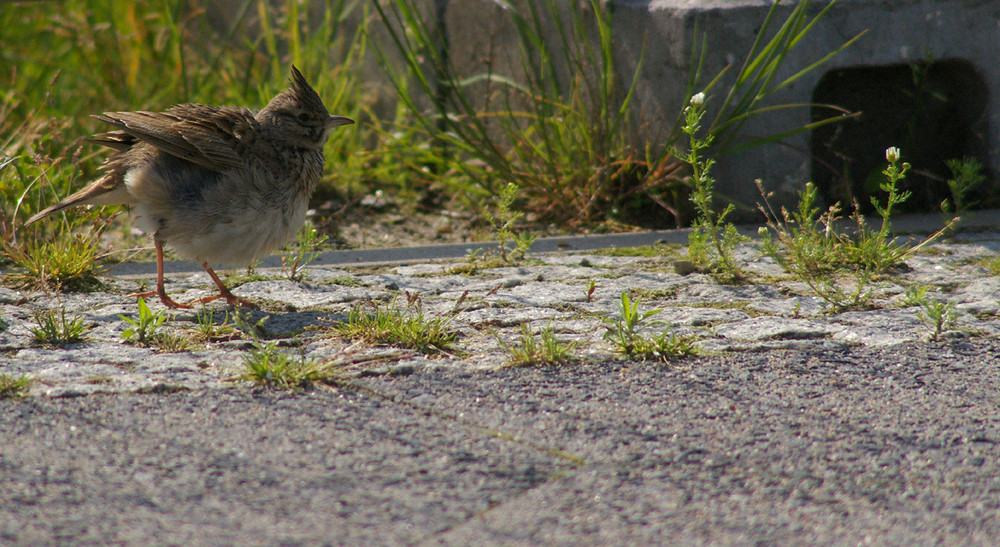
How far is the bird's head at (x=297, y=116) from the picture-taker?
428 cm

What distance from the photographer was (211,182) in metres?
4.04

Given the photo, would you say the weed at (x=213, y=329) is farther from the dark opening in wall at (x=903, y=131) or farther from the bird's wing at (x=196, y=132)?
the dark opening in wall at (x=903, y=131)

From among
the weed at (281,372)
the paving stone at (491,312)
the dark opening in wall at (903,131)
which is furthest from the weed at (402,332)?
the dark opening in wall at (903,131)

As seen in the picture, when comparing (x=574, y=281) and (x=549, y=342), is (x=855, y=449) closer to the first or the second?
(x=549, y=342)

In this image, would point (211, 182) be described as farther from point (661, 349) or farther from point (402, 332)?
point (661, 349)

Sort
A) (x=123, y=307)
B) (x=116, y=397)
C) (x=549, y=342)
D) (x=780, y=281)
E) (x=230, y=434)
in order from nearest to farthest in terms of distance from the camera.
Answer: (x=230, y=434) < (x=116, y=397) < (x=549, y=342) < (x=123, y=307) < (x=780, y=281)

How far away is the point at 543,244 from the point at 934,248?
1904 millimetres

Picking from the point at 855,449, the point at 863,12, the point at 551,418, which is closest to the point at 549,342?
the point at 551,418

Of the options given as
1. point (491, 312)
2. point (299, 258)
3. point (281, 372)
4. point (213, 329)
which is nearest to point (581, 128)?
point (299, 258)

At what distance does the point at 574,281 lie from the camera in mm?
4344

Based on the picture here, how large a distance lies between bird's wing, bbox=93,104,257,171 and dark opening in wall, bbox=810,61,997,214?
3161mm

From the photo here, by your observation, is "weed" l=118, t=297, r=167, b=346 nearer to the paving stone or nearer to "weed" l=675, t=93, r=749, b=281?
the paving stone

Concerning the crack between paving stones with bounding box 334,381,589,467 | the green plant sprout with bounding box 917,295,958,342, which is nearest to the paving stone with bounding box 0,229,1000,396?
the green plant sprout with bounding box 917,295,958,342

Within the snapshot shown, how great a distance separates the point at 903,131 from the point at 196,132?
3.98 meters
